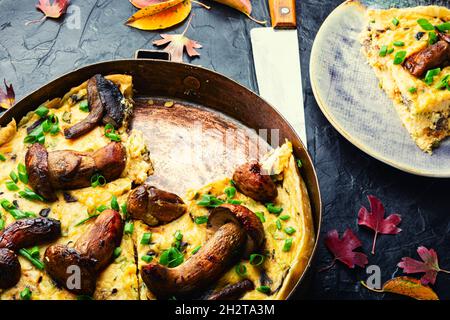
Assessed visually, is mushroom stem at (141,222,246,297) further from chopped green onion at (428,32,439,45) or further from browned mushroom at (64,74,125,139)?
chopped green onion at (428,32,439,45)

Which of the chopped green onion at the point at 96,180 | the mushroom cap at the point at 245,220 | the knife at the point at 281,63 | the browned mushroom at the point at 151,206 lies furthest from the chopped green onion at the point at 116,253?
the knife at the point at 281,63

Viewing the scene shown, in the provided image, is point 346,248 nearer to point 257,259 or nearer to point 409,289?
point 409,289

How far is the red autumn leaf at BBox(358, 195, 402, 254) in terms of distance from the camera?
16.1 feet

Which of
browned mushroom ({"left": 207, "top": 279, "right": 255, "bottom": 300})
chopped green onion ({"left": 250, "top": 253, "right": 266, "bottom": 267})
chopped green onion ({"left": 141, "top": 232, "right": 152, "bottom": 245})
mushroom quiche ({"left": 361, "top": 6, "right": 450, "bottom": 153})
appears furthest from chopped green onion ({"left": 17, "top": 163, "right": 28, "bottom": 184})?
mushroom quiche ({"left": 361, "top": 6, "right": 450, "bottom": 153})

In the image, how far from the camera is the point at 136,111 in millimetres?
5020

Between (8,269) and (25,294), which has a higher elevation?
(8,269)

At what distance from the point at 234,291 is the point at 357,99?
2233 millimetres

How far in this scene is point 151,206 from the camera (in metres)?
4.14

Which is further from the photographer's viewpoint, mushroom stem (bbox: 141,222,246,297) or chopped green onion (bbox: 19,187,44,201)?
chopped green onion (bbox: 19,187,44,201)

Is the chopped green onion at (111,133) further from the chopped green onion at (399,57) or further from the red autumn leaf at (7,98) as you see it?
the chopped green onion at (399,57)

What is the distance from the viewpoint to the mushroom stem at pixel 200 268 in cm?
377

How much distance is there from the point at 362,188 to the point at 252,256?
1.52 metres

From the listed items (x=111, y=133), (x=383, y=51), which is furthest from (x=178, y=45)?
(x=383, y=51)
